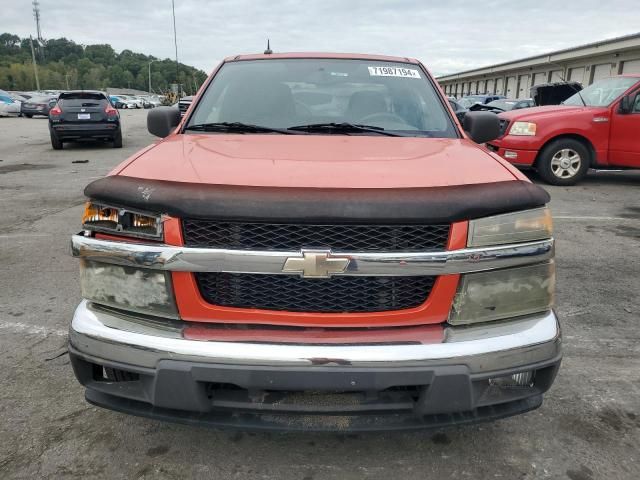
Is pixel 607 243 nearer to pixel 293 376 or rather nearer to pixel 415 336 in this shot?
pixel 415 336

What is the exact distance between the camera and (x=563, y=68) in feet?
120

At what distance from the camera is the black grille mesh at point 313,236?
1813 millimetres

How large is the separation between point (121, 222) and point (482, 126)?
7.76 feet

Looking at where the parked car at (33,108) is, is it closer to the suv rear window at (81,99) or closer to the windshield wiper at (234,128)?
the suv rear window at (81,99)

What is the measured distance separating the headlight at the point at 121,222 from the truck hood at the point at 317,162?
0.17 metres

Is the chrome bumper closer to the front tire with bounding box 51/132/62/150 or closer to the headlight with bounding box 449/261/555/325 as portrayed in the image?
the headlight with bounding box 449/261/555/325

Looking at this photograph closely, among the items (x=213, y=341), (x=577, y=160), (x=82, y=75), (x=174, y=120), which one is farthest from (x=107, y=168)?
(x=82, y=75)

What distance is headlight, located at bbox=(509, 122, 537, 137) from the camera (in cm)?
835

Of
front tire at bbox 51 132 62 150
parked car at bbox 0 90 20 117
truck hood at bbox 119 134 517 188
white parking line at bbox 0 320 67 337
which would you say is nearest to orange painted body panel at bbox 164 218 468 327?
truck hood at bbox 119 134 517 188

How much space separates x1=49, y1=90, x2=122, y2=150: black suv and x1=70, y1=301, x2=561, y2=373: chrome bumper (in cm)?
1276

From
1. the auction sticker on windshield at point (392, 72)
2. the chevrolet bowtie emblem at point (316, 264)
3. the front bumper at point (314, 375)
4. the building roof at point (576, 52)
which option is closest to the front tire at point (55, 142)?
the auction sticker on windshield at point (392, 72)

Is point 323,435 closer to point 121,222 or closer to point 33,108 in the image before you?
point 121,222

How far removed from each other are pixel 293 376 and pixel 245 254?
44 cm

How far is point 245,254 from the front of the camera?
1.79 metres
